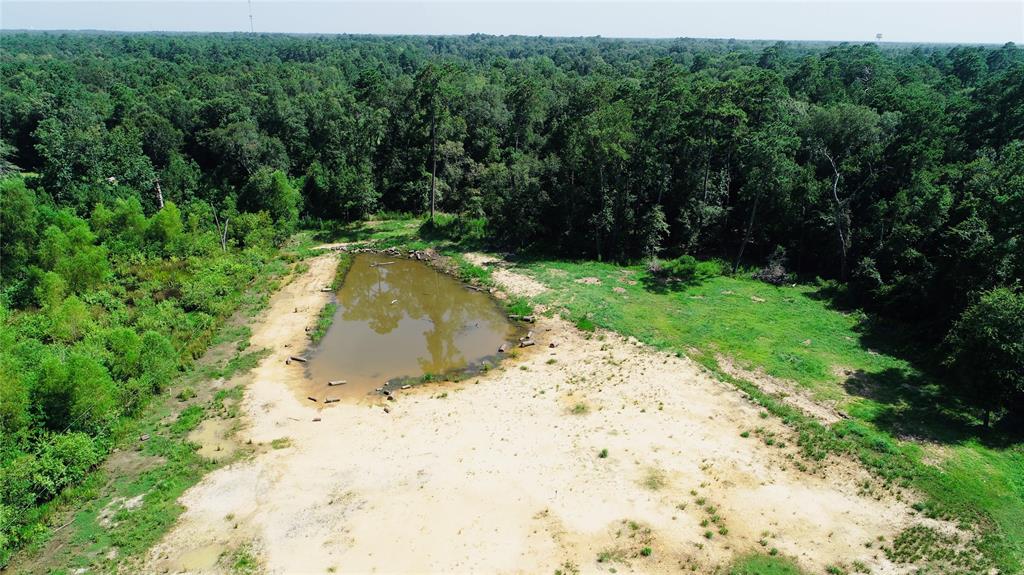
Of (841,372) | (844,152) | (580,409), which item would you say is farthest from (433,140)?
(841,372)

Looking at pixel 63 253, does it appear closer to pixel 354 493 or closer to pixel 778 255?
pixel 354 493

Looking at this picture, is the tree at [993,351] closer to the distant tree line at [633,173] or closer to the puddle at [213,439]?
the distant tree line at [633,173]

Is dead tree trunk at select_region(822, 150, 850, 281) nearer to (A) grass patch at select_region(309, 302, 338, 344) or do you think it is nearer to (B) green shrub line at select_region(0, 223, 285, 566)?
(A) grass patch at select_region(309, 302, 338, 344)

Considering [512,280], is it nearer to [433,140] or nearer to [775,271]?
[433,140]

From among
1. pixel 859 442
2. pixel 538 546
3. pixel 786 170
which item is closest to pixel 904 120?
pixel 786 170

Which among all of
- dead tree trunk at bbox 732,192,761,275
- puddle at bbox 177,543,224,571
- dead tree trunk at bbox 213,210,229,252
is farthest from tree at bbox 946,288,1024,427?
dead tree trunk at bbox 213,210,229,252
